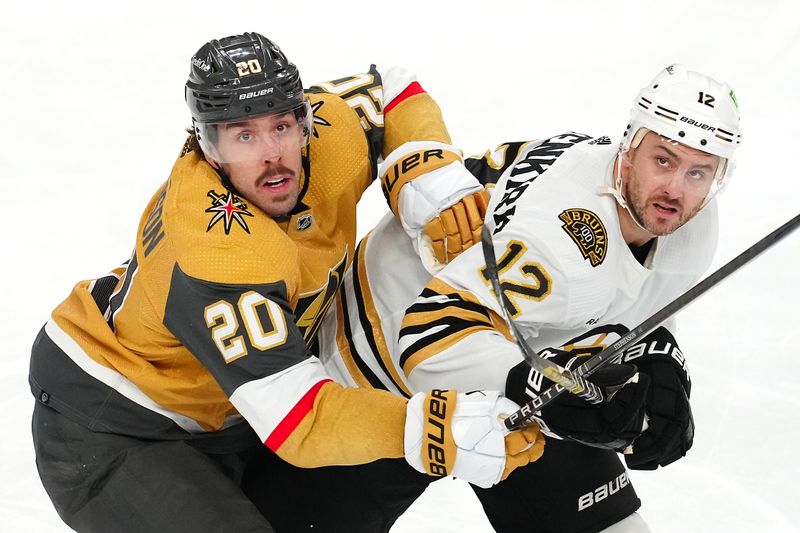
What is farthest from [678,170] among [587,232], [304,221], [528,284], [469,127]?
[469,127]

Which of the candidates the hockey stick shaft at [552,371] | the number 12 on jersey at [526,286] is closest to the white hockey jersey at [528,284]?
the number 12 on jersey at [526,286]

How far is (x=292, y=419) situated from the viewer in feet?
8.48

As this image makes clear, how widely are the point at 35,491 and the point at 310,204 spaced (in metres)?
1.42

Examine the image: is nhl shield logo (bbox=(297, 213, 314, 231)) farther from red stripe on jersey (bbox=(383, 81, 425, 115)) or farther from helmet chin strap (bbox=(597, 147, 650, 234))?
helmet chin strap (bbox=(597, 147, 650, 234))

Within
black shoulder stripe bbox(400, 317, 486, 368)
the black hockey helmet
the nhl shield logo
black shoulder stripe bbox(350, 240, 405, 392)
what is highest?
the black hockey helmet

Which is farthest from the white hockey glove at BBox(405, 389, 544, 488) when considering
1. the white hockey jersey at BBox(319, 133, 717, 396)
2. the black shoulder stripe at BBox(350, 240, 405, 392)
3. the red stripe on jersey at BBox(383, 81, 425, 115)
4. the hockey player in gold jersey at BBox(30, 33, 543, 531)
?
the red stripe on jersey at BBox(383, 81, 425, 115)

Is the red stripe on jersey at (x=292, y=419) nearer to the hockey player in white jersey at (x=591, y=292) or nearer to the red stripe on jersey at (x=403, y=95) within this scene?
the hockey player in white jersey at (x=591, y=292)

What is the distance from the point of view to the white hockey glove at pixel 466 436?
8.14 ft

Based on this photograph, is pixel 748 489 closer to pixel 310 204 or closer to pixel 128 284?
pixel 310 204

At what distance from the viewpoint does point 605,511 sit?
2.98 m

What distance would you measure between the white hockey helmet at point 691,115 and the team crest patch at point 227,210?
88 cm

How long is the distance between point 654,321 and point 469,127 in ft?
9.88

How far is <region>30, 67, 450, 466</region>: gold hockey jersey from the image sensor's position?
260 cm

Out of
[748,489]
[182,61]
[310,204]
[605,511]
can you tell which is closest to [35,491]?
[310,204]
